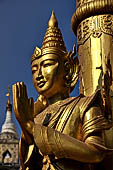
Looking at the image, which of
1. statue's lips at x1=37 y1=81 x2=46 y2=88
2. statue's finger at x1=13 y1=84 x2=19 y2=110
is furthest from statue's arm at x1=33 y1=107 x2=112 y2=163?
statue's lips at x1=37 y1=81 x2=46 y2=88

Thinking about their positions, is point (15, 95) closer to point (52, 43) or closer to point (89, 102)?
point (89, 102)

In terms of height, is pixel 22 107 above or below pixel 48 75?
below

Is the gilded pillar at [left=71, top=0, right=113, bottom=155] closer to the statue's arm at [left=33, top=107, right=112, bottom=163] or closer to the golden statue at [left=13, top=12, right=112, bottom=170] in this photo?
the golden statue at [left=13, top=12, right=112, bottom=170]

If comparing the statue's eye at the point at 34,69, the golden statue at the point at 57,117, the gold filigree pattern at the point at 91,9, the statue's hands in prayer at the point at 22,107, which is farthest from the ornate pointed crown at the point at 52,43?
the gold filigree pattern at the point at 91,9

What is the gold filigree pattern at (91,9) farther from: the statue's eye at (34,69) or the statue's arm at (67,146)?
the statue's arm at (67,146)

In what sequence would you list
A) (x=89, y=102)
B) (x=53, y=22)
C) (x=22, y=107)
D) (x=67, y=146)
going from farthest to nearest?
(x=53, y=22) → (x=89, y=102) → (x=22, y=107) → (x=67, y=146)

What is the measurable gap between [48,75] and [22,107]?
71 centimetres

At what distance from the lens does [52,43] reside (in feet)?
25.9

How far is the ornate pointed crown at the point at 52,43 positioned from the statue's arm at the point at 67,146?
3.81ft

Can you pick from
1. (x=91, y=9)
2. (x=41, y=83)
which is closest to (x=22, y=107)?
(x=41, y=83)

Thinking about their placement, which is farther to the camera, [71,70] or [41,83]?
[71,70]

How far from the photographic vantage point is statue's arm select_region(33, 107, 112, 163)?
22.7ft

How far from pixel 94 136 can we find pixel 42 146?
0.61m

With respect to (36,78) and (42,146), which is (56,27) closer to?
(36,78)
